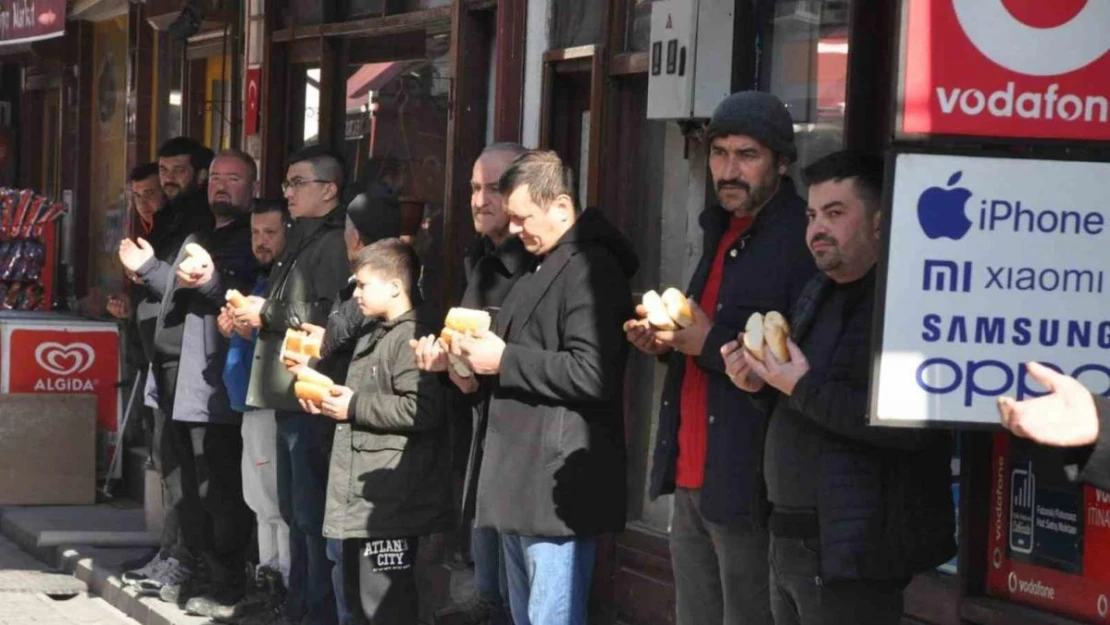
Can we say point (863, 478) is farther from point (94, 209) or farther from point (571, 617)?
point (94, 209)

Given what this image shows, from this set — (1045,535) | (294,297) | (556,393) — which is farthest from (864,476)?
(294,297)

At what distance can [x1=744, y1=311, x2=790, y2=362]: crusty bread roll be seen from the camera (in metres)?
4.93

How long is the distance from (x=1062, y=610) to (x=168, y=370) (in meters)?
5.07

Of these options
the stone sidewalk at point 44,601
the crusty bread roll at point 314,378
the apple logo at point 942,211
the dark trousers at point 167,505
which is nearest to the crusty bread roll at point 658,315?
the apple logo at point 942,211

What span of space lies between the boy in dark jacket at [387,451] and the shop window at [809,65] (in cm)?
151

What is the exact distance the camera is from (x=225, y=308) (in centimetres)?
852

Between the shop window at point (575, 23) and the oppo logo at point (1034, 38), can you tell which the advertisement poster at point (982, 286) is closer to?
the oppo logo at point (1034, 38)

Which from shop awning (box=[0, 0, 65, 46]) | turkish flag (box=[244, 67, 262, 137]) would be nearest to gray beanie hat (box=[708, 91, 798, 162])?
turkish flag (box=[244, 67, 262, 137])

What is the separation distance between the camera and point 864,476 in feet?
15.8

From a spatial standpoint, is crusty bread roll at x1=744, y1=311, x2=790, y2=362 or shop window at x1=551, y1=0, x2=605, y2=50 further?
shop window at x1=551, y1=0, x2=605, y2=50

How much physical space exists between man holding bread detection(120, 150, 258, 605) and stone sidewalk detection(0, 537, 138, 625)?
0.41 metres

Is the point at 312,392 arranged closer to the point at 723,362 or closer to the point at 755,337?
the point at 723,362

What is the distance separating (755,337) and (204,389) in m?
4.56

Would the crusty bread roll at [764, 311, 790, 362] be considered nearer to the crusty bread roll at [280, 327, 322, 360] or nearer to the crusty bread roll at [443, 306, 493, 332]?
the crusty bread roll at [443, 306, 493, 332]
